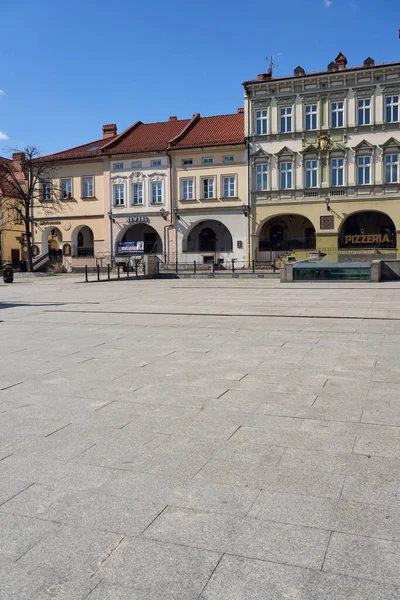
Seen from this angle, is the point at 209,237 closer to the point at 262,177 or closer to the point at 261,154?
the point at 262,177

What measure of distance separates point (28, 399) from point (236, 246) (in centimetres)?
3767

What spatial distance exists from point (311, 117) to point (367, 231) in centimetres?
972

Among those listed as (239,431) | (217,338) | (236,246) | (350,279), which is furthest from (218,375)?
(236,246)

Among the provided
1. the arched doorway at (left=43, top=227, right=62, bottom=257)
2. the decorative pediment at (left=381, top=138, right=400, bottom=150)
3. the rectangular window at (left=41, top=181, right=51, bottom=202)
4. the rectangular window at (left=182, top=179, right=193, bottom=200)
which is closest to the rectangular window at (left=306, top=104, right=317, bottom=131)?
the decorative pediment at (left=381, top=138, right=400, bottom=150)

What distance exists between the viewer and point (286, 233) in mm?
44312

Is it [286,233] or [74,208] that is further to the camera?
[74,208]

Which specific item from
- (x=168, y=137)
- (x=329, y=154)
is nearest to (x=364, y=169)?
(x=329, y=154)

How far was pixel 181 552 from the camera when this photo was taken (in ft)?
8.96

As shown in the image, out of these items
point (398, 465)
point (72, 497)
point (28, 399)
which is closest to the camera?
point (72, 497)

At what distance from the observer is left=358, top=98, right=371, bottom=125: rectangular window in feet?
129

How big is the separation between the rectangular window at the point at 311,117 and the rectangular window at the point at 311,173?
2488mm

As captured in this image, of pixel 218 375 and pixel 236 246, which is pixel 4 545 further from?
pixel 236 246

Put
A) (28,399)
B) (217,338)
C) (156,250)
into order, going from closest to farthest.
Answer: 1. (28,399)
2. (217,338)
3. (156,250)

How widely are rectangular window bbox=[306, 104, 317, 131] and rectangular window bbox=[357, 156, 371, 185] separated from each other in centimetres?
425
